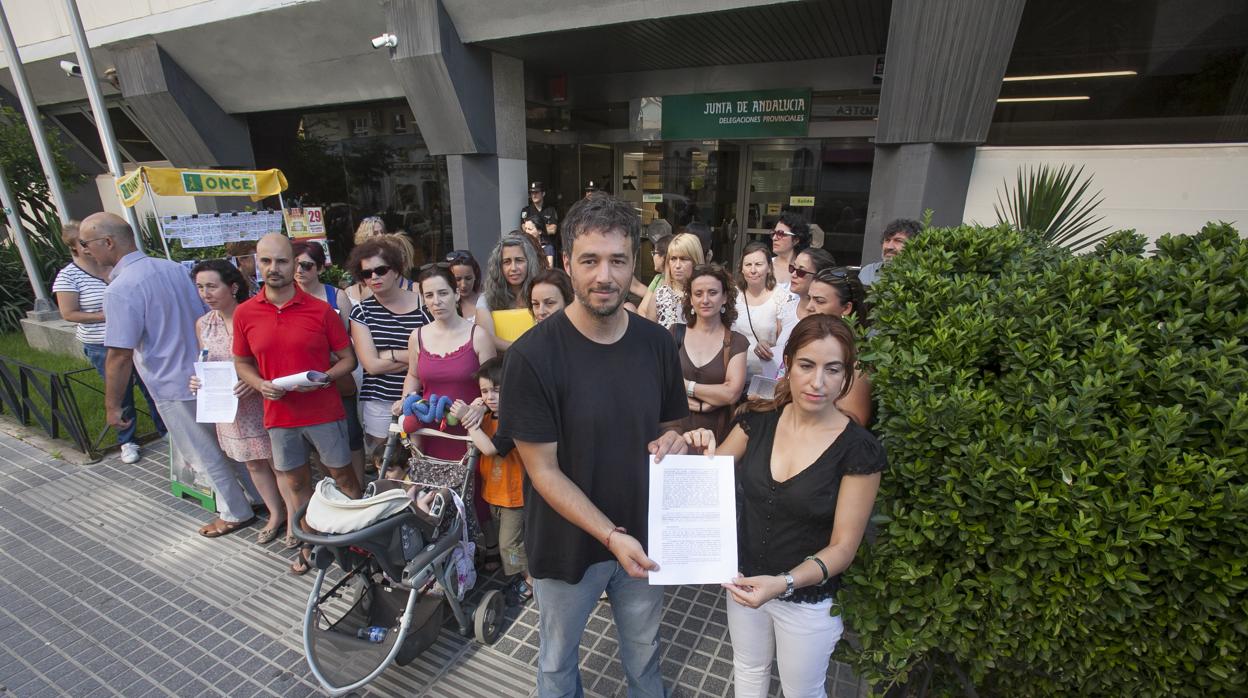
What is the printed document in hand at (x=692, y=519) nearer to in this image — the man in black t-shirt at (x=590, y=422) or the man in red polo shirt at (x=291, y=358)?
the man in black t-shirt at (x=590, y=422)

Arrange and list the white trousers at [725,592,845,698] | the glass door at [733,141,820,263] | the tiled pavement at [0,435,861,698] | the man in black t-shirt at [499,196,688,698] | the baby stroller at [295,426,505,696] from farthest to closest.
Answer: the glass door at [733,141,820,263] < the tiled pavement at [0,435,861,698] < the baby stroller at [295,426,505,696] < the white trousers at [725,592,845,698] < the man in black t-shirt at [499,196,688,698]

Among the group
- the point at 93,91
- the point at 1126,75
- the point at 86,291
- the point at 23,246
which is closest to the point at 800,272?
the point at 1126,75

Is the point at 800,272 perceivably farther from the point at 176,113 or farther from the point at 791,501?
the point at 176,113

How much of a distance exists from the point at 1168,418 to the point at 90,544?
20.8 feet

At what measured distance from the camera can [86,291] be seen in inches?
213

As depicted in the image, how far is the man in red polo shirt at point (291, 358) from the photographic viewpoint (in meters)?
3.47

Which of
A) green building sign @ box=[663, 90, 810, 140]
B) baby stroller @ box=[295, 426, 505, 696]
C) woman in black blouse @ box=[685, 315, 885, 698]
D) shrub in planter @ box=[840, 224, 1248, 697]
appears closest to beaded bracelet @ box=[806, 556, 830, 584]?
woman in black blouse @ box=[685, 315, 885, 698]

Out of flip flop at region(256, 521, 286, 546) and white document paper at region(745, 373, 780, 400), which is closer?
white document paper at region(745, 373, 780, 400)

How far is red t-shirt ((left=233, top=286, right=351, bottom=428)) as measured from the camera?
3.48 m

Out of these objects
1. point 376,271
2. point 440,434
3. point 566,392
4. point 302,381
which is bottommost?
point 440,434

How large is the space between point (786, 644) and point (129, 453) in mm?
6375

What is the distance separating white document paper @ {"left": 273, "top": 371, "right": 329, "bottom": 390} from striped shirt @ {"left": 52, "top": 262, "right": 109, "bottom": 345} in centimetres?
378

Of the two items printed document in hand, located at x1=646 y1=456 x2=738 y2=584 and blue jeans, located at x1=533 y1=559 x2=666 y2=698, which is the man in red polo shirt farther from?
printed document in hand, located at x1=646 y1=456 x2=738 y2=584

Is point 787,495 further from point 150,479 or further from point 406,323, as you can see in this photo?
point 150,479
